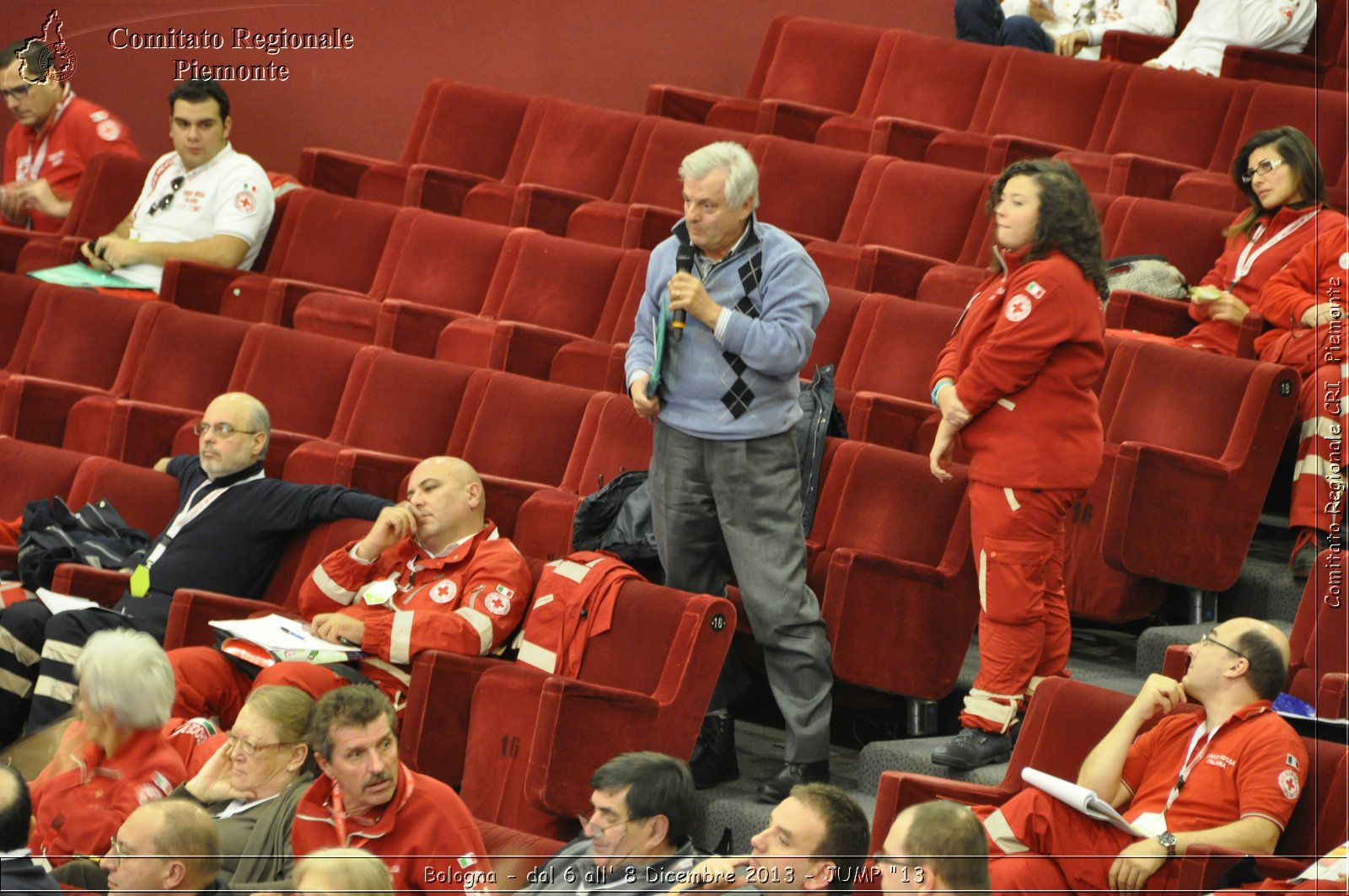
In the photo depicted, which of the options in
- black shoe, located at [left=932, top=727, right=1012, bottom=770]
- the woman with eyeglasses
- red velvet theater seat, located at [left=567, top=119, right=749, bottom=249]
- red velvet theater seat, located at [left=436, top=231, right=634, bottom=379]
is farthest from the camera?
red velvet theater seat, located at [left=567, top=119, right=749, bottom=249]

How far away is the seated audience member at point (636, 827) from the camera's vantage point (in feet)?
3.77

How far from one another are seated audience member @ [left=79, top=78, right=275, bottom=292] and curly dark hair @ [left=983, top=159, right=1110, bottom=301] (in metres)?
1.09

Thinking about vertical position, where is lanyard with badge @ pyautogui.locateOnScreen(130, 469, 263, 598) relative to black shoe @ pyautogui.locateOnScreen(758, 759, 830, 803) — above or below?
above

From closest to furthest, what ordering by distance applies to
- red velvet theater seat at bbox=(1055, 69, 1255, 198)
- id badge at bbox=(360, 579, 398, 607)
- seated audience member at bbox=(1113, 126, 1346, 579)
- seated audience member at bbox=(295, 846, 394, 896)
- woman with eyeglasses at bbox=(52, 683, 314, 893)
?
seated audience member at bbox=(295, 846, 394, 896), woman with eyeglasses at bbox=(52, 683, 314, 893), id badge at bbox=(360, 579, 398, 607), seated audience member at bbox=(1113, 126, 1346, 579), red velvet theater seat at bbox=(1055, 69, 1255, 198)

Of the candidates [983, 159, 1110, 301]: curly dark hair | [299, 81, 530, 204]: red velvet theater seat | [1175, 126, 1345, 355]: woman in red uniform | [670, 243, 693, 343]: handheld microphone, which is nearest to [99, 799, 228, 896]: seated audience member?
[670, 243, 693, 343]: handheld microphone

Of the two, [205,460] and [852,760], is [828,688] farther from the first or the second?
[205,460]

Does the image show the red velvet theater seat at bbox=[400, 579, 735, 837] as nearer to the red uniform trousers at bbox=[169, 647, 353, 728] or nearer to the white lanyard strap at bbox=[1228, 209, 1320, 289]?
the red uniform trousers at bbox=[169, 647, 353, 728]

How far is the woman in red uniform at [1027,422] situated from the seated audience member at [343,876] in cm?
48

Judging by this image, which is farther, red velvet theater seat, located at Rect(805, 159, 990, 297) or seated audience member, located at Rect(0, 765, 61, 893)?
red velvet theater seat, located at Rect(805, 159, 990, 297)

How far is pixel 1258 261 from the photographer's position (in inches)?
68.9

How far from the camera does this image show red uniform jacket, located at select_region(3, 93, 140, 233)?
7.65 feet

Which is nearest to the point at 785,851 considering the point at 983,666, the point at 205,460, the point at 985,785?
the point at 985,785

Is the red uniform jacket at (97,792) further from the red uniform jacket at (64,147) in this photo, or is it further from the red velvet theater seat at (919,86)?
the red velvet theater seat at (919,86)

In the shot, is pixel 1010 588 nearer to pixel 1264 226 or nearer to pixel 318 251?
pixel 1264 226
